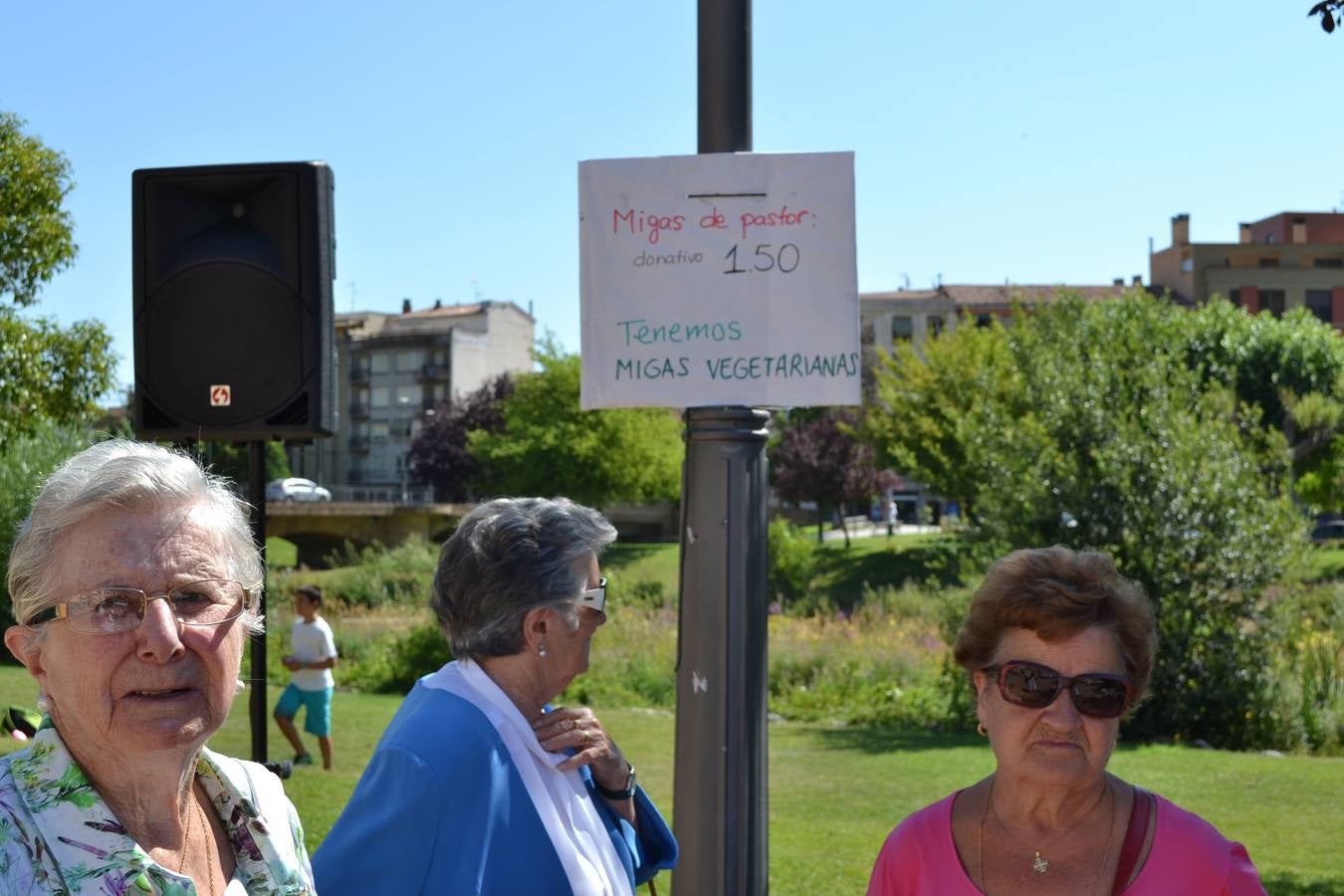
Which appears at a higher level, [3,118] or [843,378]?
[3,118]

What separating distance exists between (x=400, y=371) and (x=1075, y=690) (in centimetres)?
9765

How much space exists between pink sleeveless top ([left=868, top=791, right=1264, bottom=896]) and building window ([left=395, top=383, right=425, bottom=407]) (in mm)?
94418

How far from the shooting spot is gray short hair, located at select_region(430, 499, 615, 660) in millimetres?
3023

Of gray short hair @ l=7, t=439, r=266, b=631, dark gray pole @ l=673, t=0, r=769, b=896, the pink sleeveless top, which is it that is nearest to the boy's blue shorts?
dark gray pole @ l=673, t=0, r=769, b=896

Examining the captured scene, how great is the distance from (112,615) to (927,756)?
1255 cm

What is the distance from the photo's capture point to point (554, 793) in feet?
9.66

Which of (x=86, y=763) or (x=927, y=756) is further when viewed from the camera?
(x=927, y=756)

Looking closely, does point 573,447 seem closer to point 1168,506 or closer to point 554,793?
point 1168,506

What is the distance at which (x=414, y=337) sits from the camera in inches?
3762

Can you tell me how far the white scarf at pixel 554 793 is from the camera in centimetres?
287

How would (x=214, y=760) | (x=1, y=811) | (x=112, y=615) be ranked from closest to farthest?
(x=1, y=811), (x=112, y=615), (x=214, y=760)

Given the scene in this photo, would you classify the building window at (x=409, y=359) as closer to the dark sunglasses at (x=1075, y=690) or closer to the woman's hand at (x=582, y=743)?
the woman's hand at (x=582, y=743)

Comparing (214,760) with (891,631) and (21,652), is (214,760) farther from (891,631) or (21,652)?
(891,631)

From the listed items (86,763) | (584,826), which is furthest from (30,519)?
(584,826)
